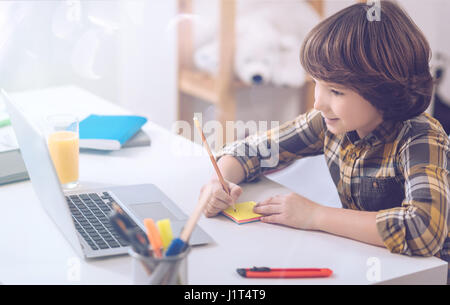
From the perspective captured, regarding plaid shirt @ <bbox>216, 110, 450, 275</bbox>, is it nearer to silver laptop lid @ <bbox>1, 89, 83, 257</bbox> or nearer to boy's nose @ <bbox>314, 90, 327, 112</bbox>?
boy's nose @ <bbox>314, 90, 327, 112</bbox>

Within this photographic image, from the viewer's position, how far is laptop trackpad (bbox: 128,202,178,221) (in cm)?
97

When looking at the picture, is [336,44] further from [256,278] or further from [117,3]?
[117,3]

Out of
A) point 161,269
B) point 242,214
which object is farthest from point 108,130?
point 161,269

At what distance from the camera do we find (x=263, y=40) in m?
2.31

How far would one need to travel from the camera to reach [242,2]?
247 centimetres

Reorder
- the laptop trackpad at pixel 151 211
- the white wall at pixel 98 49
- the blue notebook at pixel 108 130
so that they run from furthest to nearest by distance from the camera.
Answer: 1. the white wall at pixel 98 49
2. the blue notebook at pixel 108 130
3. the laptop trackpad at pixel 151 211

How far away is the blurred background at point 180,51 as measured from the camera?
2.18m

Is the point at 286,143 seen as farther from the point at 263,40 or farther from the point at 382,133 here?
the point at 263,40

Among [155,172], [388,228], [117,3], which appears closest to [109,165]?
[155,172]

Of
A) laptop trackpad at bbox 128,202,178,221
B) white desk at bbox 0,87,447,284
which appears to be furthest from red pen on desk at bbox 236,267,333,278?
laptop trackpad at bbox 128,202,178,221

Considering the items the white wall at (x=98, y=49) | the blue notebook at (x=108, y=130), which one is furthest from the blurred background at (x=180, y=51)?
the blue notebook at (x=108, y=130)

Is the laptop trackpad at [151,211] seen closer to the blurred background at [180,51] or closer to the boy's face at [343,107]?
the boy's face at [343,107]
